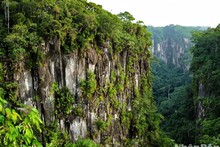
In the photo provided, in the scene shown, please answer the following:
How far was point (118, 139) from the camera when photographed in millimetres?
19859

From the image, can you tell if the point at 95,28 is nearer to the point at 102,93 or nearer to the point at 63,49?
the point at 63,49

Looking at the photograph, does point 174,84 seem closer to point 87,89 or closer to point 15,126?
point 87,89

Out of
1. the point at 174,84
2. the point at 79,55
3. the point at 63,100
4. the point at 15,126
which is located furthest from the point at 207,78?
the point at 15,126

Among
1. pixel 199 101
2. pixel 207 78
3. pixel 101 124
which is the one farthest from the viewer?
pixel 199 101

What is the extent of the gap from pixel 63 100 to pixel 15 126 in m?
13.7

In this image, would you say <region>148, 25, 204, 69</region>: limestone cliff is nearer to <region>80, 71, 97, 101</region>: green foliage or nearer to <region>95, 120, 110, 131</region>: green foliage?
<region>95, 120, 110, 131</region>: green foliage

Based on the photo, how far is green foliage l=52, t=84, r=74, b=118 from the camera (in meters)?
15.1

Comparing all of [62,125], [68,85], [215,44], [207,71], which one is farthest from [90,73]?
[215,44]

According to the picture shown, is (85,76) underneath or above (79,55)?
underneath

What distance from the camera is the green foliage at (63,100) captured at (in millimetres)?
15133

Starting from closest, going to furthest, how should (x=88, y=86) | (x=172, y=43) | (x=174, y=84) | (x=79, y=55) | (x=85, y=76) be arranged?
(x=79, y=55), (x=88, y=86), (x=85, y=76), (x=174, y=84), (x=172, y=43)

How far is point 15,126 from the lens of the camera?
5.77 ft

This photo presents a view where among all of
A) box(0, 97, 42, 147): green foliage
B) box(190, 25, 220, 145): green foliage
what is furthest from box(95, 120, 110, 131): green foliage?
box(0, 97, 42, 147): green foliage

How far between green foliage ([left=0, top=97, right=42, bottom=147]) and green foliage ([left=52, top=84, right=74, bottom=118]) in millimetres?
13291
